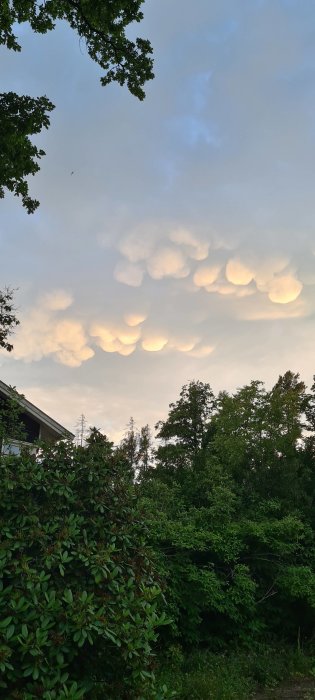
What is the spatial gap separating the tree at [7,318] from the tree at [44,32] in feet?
20.6

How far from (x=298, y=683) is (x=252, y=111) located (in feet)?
42.2

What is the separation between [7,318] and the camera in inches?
611

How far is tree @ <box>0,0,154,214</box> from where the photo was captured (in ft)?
27.5

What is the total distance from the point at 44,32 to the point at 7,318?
8.84 meters

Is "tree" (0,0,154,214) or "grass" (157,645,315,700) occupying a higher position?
"tree" (0,0,154,214)

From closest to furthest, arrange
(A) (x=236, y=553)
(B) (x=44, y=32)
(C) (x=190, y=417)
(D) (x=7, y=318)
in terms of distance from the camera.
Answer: (B) (x=44, y=32) < (A) (x=236, y=553) < (D) (x=7, y=318) < (C) (x=190, y=417)

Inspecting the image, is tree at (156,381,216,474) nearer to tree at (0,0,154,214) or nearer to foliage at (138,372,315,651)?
foliage at (138,372,315,651)

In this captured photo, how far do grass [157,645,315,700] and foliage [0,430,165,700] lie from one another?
4.06 meters

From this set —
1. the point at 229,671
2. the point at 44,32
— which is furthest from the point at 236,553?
the point at 44,32

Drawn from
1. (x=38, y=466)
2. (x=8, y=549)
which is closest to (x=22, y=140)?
(x=38, y=466)

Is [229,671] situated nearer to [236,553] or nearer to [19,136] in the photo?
[236,553]

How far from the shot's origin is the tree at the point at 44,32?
8391mm

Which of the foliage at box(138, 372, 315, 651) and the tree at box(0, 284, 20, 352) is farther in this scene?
the tree at box(0, 284, 20, 352)

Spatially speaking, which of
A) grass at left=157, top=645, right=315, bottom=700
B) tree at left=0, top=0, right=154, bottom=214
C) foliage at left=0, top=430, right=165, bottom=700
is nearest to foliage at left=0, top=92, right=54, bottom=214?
tree at left=0, top=0, right=154, bottom=214
